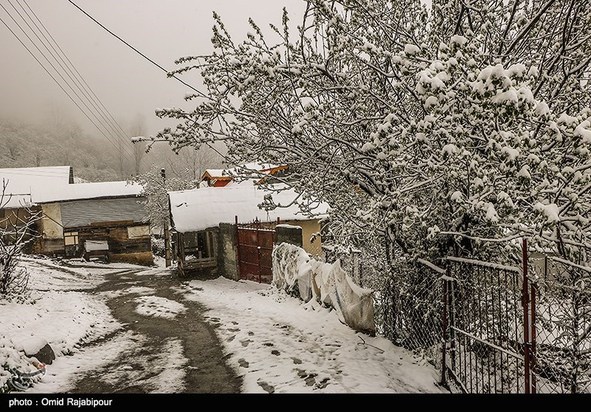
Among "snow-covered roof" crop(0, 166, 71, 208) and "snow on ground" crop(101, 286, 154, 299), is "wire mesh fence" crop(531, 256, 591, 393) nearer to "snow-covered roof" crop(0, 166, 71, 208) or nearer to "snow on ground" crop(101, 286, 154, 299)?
"snow on ground" crop(101, 286, 154, 299)

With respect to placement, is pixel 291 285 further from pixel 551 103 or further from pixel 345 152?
pixel 551 103

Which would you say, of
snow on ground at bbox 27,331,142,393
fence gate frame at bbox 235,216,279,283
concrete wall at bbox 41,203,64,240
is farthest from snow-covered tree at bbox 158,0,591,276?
concrete wall at bbox 41,203,64,240

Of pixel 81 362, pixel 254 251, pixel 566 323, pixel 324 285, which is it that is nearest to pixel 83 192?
pixel 254 251

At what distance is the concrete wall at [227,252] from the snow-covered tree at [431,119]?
9496mm

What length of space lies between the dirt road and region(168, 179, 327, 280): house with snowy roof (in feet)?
14.0

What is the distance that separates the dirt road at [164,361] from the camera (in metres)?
5.90

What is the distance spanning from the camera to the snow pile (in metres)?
7.52

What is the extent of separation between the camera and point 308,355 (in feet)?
22.4

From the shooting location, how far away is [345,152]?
6.23 m

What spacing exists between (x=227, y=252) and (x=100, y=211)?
59.1 feet

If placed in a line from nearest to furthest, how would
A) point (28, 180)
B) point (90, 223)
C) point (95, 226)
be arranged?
1. point (90, 223)
2. point (95, 226)
3. point (28, 180)

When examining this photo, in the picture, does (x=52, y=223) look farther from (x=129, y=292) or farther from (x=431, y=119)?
(x=431, y=119)
